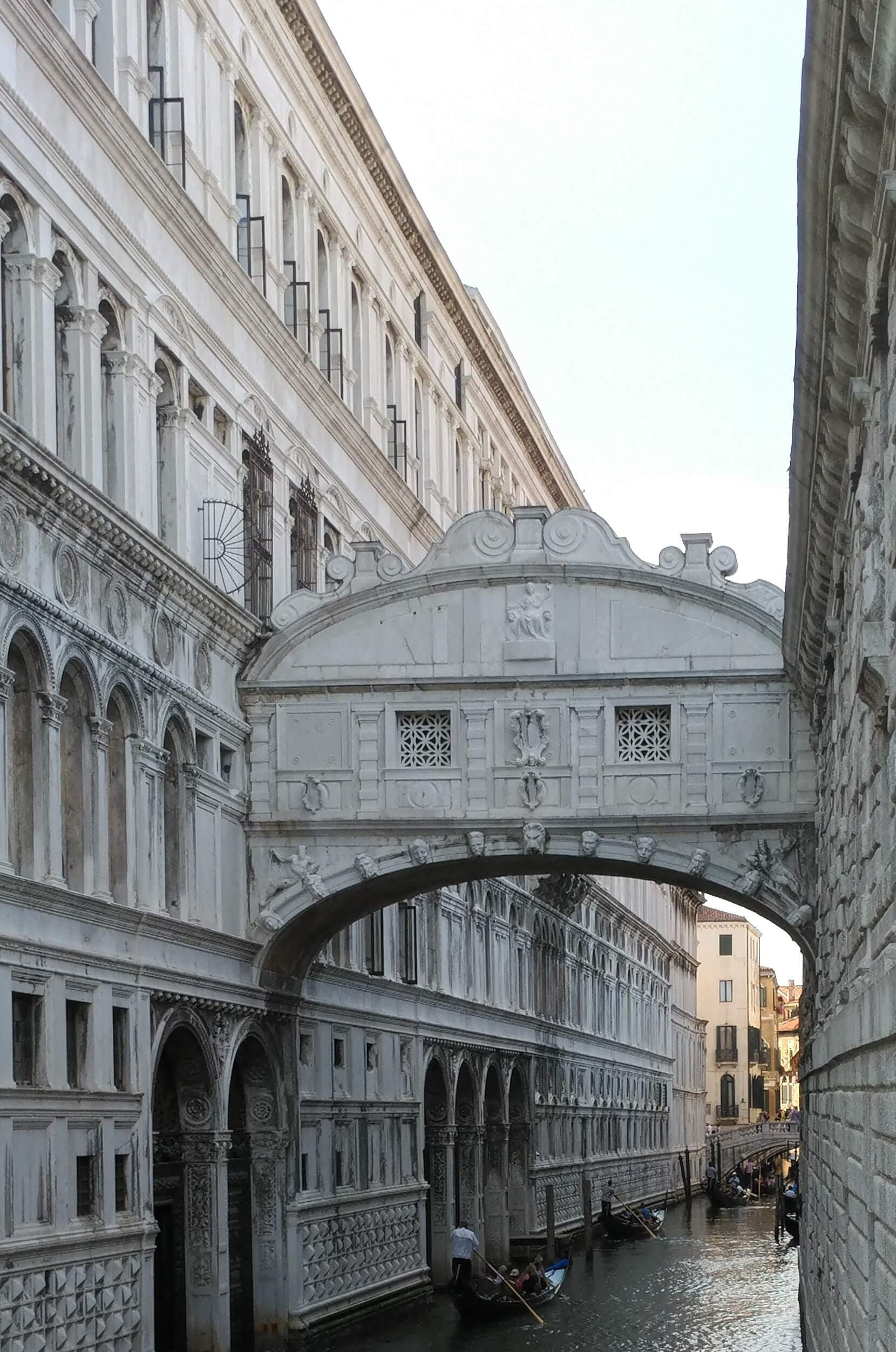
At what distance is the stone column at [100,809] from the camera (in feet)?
63.4

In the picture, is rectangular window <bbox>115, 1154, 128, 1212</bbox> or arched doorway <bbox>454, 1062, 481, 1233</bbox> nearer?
rectangular window <bbox>115, 1154, 128, 1212</bbox>

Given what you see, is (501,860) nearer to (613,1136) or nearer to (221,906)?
(221,906)

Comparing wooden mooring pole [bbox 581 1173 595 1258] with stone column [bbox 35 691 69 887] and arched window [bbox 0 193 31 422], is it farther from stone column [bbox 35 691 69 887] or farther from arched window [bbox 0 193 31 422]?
arched window [bbox 0 193 31 422]

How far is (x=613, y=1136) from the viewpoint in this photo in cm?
5441

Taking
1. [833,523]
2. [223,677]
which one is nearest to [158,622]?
[223,677]

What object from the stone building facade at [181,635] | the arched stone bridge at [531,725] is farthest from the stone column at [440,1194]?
the arched stone bridge at [531,725]

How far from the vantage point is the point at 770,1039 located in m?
128

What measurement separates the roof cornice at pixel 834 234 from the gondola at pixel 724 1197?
169ft

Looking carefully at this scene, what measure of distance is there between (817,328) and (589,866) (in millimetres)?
13119

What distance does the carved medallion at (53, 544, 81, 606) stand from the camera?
1853 centimetres

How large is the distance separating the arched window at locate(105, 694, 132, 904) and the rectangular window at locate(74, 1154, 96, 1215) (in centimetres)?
230

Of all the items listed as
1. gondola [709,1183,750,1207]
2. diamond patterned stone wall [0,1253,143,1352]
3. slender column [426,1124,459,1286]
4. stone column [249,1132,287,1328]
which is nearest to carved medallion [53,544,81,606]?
diamond patterned stone wall [0,1253,143,1352]

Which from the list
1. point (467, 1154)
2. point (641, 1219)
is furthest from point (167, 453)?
point (641, 1219)

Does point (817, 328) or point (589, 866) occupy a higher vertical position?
point (817, 328)
